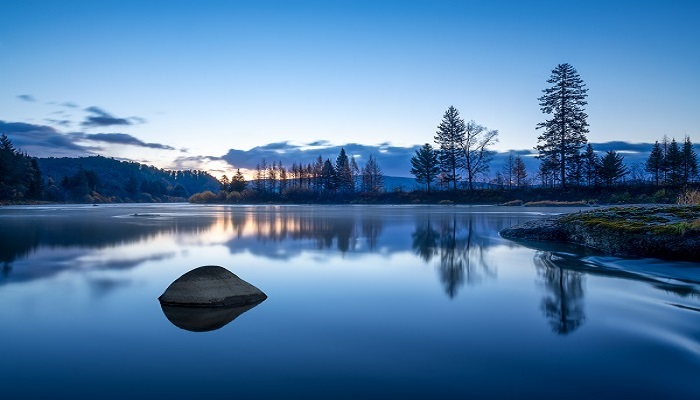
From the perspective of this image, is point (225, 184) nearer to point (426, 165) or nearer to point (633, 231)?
point (426, 165)

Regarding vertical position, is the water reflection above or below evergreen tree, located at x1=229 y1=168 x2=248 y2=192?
below

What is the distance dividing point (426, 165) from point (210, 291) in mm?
76781

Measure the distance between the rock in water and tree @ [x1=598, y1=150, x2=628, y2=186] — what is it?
2703 inches

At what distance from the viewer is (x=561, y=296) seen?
7281 mm

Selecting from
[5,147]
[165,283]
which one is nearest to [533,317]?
[165,283]

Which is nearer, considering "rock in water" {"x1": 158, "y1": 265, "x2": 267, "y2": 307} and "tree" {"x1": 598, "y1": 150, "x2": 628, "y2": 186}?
"rock in water" {"x1": 158, "y1": 265, "x2": 267, "y2": 307}

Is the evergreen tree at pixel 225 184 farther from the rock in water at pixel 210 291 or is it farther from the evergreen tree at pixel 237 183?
the rock in water at pixel 210 291

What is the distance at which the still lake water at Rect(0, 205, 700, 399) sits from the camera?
12.5 feet

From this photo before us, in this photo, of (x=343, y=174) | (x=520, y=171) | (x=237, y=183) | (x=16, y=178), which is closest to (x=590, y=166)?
(x=520, y=171)

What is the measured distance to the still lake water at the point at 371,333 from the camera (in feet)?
12.5

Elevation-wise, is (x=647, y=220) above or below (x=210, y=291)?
above

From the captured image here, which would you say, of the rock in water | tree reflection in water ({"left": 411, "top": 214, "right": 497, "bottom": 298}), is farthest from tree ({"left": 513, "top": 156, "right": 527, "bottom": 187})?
the rock in water

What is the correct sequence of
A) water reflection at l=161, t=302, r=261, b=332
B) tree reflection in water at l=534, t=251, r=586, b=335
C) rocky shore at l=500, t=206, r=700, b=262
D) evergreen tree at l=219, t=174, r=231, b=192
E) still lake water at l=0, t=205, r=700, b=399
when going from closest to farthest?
still lake water at l=0, t=205, r=700, b=399 → water reflection at l=161, t=302, r=261, b=332 → tree reflection in water at l=534, t=251, r=586, b=335 → rocky shore at l=500, t=206, r=700, b=262 → evergreen tree at l=219, t=174, r=231, b=192

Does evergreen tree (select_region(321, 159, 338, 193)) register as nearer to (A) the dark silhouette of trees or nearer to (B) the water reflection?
(A) the dark silhouette of trees
